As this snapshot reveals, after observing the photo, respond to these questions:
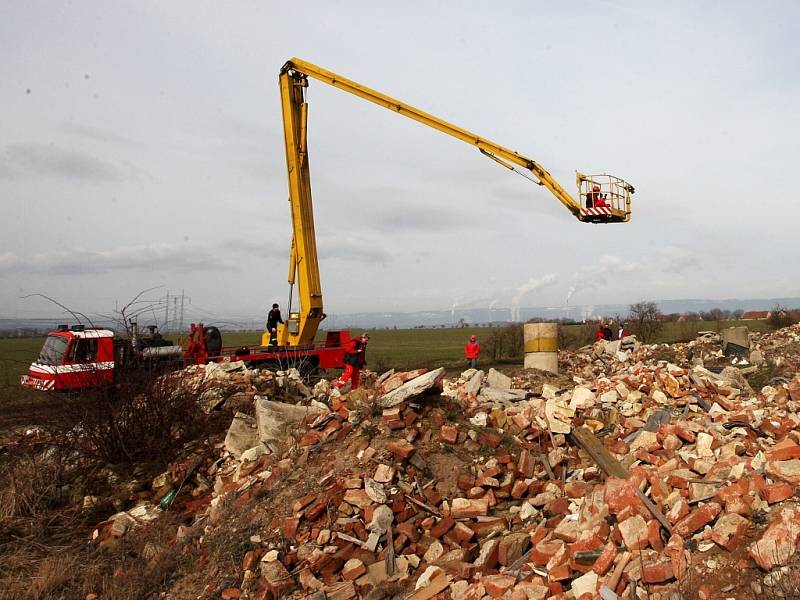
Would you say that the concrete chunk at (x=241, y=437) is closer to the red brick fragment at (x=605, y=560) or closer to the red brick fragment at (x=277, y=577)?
the red brick fragment at (x=277, y=577)

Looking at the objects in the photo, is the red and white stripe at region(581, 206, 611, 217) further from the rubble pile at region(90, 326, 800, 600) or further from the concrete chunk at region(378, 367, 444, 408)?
the concrete chunk at region(378, 367, 444, 408)

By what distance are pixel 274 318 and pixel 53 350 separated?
15.9 feet

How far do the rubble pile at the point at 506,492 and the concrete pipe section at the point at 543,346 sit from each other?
6.65 metres

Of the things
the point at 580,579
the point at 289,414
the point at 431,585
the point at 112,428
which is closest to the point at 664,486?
the point at 580,579

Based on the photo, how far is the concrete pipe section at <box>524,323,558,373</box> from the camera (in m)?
16.4

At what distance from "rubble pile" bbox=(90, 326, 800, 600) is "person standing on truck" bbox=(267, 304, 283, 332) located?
4.84m

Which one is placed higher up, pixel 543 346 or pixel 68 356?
pixel 68 356

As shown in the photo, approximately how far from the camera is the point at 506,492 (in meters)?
6.37

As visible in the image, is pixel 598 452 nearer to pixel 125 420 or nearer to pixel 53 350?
pixel 125 420

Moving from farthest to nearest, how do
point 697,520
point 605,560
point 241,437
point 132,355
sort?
point 132,355, point 241,437, point 697,520, point 605,560

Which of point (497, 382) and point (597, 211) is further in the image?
point (597, 211)

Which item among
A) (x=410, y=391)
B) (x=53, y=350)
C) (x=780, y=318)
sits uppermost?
(x=780, y=318)

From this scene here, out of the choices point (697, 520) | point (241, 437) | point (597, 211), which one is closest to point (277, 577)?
point (241, 437)

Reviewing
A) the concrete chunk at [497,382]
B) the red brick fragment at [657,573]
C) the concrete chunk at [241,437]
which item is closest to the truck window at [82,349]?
the concrete chunk at [241,437]
